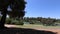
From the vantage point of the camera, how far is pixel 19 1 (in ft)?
83.8

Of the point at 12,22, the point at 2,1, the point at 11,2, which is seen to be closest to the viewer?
the point at 2,1

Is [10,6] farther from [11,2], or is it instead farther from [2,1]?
[2,1]

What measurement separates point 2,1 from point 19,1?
3940 millimetres

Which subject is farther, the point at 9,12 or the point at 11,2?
the point at 9,12

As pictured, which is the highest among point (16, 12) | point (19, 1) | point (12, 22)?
point (19, 1)

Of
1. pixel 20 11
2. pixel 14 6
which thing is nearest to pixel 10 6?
pixel 14 6

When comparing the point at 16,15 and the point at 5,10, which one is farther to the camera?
the point at 16,15

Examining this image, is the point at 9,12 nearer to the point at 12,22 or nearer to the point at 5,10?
the point at 5,10

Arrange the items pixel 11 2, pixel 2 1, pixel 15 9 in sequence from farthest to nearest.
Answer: pixel 15 9 < pixel 11 2 < pixel 2 1

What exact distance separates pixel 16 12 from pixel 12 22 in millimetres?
19021

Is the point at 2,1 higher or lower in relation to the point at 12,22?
higher

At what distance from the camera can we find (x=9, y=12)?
26.2 m

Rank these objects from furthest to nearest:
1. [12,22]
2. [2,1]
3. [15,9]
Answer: [12,22] → [15,9] → [2,1]

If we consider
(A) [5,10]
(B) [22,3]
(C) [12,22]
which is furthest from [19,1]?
(C) [12,22]
